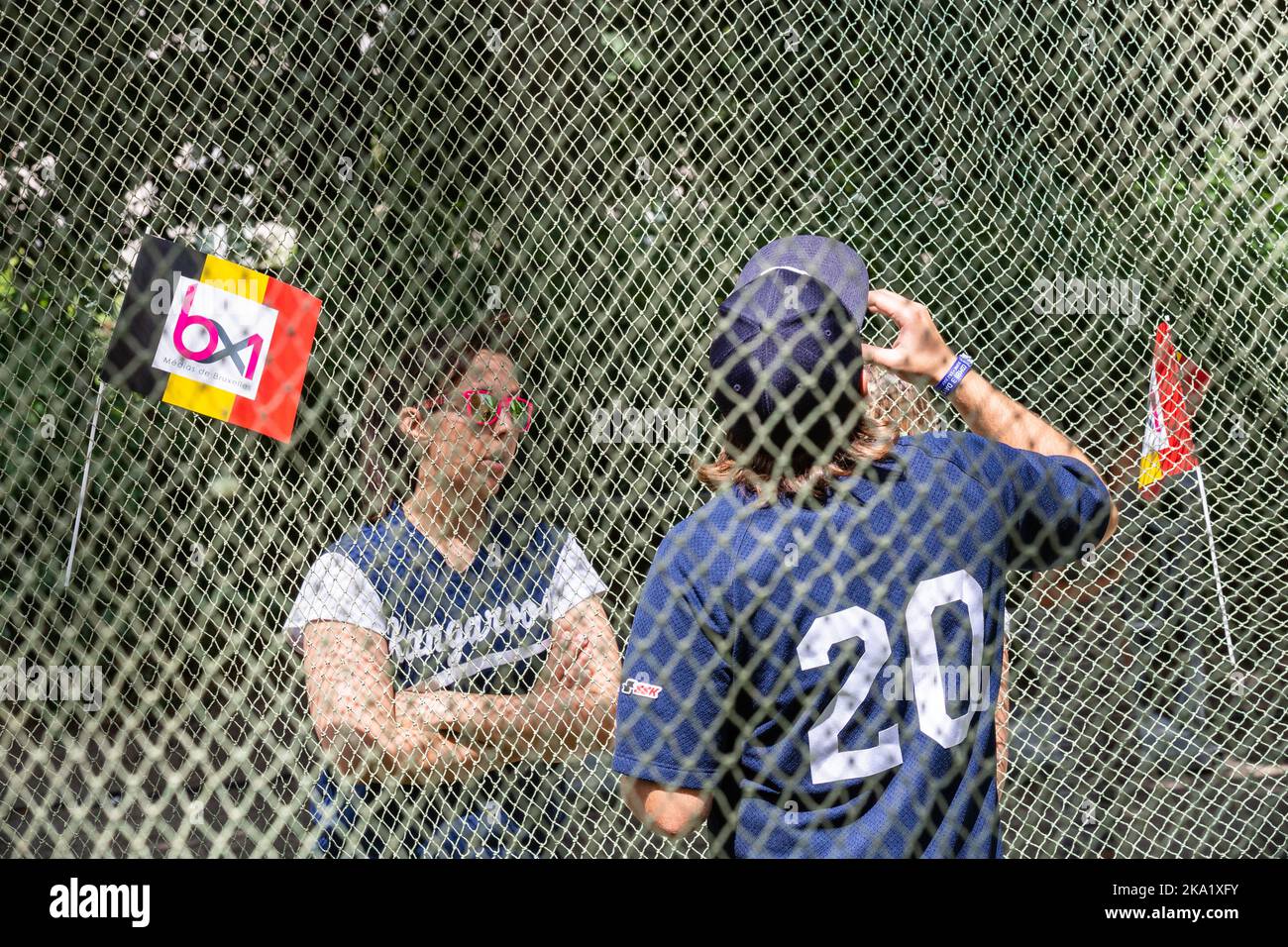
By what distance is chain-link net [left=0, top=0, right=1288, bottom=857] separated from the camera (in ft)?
5.55

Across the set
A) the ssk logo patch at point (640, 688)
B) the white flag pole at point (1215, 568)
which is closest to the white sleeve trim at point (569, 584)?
the ssk logo patch at point (640, 688)

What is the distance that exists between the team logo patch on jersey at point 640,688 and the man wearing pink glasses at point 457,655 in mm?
357

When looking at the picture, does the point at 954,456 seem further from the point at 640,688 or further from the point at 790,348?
the point at 640,688

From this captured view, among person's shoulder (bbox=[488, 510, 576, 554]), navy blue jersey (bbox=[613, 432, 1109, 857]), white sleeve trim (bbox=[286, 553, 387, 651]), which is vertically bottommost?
navy blue jersey (bbox=[613, 432, 1109, 857])

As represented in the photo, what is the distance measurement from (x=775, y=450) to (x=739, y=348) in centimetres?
14

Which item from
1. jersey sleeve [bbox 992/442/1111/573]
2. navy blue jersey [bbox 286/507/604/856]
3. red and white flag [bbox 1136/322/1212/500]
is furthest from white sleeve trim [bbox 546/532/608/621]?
red and white flag [bbox 1136/322/1212/500]

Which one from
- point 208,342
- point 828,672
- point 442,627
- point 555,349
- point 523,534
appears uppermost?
point 555,349

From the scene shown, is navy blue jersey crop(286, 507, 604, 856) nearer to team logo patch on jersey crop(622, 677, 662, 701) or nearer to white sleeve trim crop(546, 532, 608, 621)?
white sleeve trim crop(546, 532, 608, 621)

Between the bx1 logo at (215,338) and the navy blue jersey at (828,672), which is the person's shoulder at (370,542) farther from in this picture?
the navy blue jersey at (828,672)

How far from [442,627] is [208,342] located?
54 centimetres

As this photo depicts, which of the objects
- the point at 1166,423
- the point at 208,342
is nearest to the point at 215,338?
the point at 208,342

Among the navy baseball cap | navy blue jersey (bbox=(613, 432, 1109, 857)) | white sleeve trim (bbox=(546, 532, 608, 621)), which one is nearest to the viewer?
navy blue jersey (bbox=(613, 432, 1109, 857))

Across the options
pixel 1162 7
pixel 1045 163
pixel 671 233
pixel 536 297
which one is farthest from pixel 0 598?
pixel 1162 7

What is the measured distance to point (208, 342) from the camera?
1581mm
